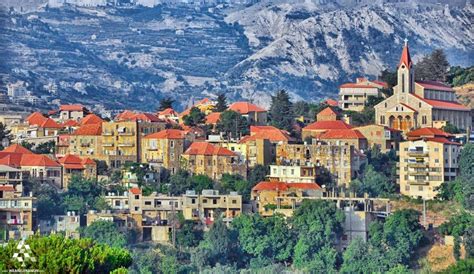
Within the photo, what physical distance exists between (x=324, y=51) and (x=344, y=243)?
61778mm

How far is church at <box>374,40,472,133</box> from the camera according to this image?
93688 mm

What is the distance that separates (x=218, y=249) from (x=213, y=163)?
28.3 feet

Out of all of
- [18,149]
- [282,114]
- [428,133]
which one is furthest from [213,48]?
[428,133]

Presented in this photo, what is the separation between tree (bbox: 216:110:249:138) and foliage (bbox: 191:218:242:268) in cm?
1348

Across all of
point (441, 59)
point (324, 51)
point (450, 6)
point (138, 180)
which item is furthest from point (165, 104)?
point (450, 6)

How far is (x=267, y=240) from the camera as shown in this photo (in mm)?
79125

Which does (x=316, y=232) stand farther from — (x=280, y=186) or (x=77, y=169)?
A: (x=77, y=169)

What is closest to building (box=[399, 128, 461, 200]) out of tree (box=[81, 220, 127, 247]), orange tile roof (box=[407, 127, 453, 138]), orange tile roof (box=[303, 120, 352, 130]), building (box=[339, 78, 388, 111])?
orange tile roof (box=[407, 127, 453, 138])

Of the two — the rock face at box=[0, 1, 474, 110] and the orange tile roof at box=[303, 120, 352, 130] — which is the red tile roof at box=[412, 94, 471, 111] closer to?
the orange tile roof at box=[303, 120, 352, 130]

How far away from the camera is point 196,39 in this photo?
6112 inches

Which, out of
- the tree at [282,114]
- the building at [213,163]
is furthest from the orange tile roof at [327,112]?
the building at [213,163]

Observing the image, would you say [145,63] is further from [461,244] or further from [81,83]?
[461,244]

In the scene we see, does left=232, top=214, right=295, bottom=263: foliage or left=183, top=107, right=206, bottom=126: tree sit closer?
left=232, top=214, right=295, bottom=263: foliage

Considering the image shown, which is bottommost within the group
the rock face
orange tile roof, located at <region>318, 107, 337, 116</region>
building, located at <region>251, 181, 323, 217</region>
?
building, located at <region>251, 181, 323, 217</region>
